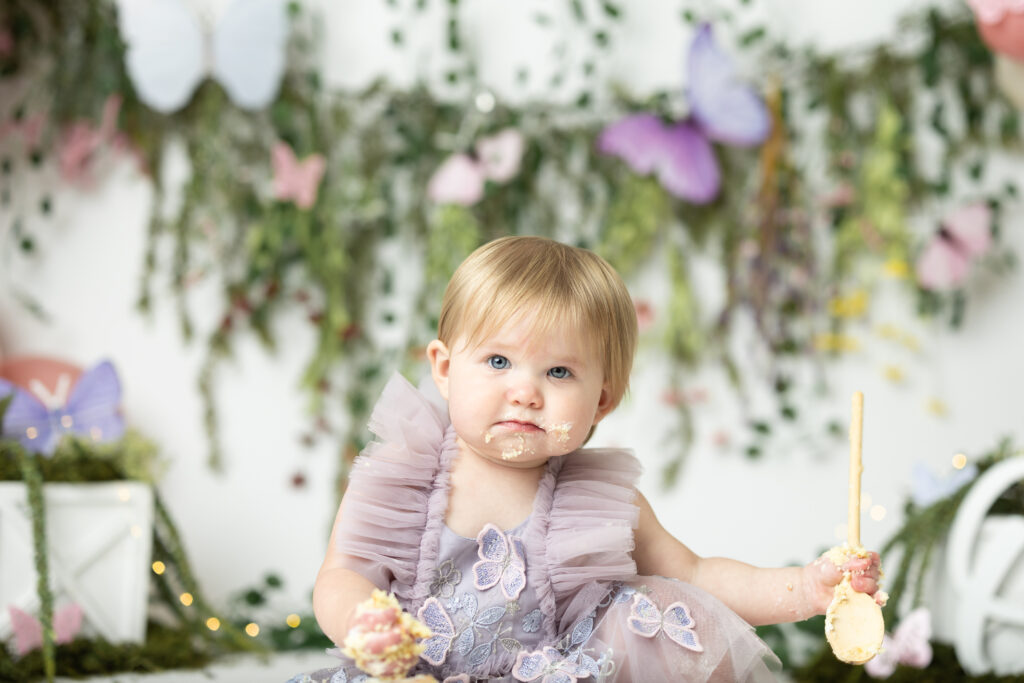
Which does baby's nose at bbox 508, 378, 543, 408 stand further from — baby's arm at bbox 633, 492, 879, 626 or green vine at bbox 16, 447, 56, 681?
green vine at bbox 16, 447, 56, 681

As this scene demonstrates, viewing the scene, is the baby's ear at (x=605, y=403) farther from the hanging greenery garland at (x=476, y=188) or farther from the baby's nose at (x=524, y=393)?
the hanging greenery garland at (x=476, y=188)

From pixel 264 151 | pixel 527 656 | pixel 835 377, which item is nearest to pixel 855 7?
pixel 835 377

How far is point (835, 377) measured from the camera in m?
2.52

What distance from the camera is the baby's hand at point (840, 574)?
3.53ft

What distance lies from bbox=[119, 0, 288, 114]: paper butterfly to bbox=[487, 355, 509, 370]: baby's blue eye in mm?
1532

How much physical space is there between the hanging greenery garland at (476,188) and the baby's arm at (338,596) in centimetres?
141

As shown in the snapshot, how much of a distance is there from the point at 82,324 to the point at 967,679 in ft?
6.93

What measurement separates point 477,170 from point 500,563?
1.47 m

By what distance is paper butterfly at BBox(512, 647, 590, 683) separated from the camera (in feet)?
3.46

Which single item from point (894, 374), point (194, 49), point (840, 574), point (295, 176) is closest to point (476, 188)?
point (295, 176)

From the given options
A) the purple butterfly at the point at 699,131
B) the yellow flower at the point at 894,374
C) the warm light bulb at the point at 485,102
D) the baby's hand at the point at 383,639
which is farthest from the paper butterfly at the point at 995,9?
the baby's hand at the point at 383,639

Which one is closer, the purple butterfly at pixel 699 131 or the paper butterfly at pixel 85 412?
the paper butterfly at pixel 85 412

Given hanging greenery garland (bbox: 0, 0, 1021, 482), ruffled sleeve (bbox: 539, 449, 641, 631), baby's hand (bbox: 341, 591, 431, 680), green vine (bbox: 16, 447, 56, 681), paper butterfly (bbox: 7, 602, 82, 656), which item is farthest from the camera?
hanging greenery garland (bbox: 0, 0, 1021, 482)

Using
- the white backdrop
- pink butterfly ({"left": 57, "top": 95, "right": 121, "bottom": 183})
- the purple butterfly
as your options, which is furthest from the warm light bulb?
pink butterfly ({"left": 57, "top": 95, "right": 121, "bottom": 183})
